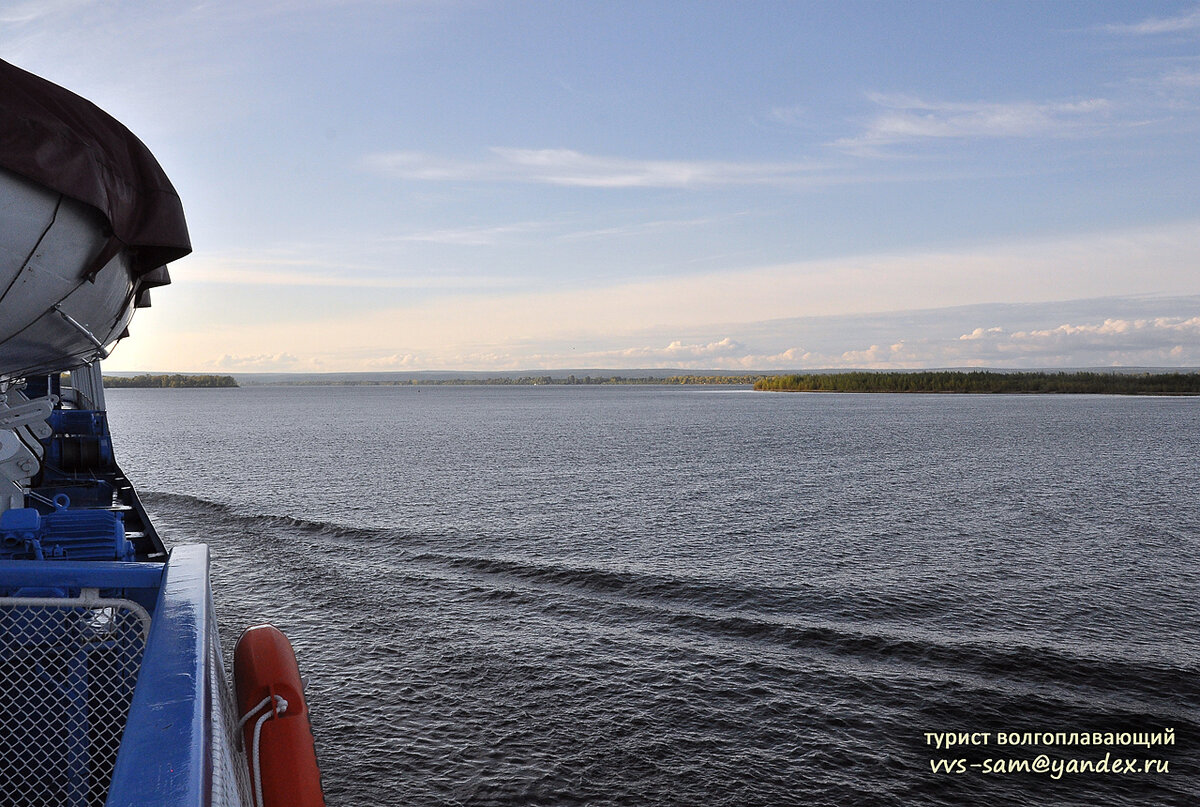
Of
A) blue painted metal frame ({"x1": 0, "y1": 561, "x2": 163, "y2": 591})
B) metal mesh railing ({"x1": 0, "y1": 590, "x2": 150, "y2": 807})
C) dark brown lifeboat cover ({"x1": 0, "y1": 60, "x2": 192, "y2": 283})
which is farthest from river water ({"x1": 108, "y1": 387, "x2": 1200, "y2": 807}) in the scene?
dark brown lifeboat cover ({"x1": 0, "y1": 60, "x2": 192, "y2": 283})

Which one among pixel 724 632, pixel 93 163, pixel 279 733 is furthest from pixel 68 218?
pixel 724 632

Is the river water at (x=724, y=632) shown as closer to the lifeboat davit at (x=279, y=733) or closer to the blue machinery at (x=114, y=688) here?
the lifeboat davit at (x=279, y=733)

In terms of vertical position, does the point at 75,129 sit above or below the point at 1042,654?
above

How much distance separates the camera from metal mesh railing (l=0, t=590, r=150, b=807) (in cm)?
470

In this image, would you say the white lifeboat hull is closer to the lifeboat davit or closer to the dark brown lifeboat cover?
the dark brown lifeboat cover

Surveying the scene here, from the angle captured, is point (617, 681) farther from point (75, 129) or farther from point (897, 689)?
point (75, 129)

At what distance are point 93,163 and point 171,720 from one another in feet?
10.7

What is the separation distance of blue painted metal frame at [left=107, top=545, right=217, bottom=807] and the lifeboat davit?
1246 mm

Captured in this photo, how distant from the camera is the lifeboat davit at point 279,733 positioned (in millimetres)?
5711

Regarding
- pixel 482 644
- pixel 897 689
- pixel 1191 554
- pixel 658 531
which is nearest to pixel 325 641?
pixel 482 644

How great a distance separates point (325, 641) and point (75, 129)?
14532 mm

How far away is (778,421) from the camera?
104875 millimetres

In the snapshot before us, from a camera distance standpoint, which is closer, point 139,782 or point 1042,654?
point 139,782

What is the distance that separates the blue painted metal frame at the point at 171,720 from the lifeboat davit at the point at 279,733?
4.09ft
